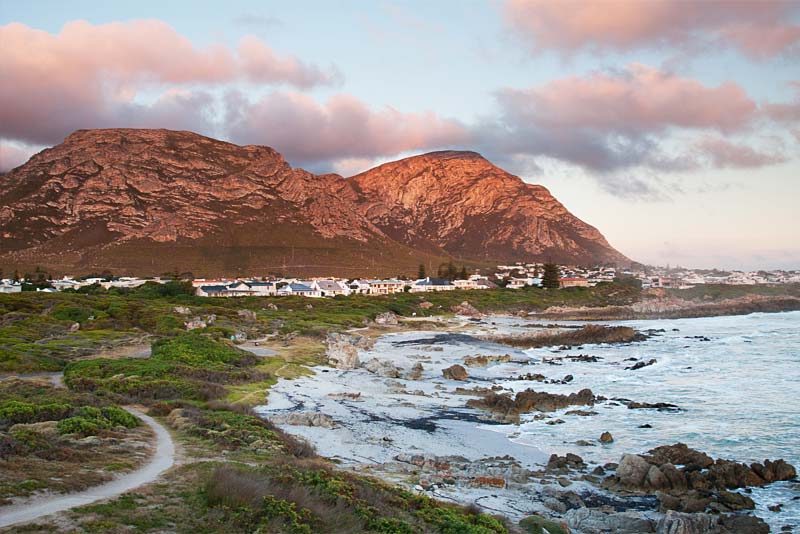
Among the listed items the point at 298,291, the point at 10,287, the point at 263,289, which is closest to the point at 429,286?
the point at 298,291

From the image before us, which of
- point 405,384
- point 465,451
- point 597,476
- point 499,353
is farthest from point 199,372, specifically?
point 499,353

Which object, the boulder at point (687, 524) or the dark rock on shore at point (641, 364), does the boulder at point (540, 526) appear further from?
the dark rock on shore at point (641, 364)

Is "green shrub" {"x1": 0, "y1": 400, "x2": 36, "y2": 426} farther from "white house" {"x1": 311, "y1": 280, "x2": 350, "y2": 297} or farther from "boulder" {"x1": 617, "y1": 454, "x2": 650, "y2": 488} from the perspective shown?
"white house" {"x1": 311, "y1": 280, "x2": 350, "y2": 297}

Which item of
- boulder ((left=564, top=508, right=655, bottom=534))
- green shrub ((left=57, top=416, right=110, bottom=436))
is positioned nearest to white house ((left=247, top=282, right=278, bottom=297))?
green shrub ((left=57, top=416, right=110, bottom=436))

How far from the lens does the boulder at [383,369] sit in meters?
39.6

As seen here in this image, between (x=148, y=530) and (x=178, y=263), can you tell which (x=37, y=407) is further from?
(x=178, y=263)

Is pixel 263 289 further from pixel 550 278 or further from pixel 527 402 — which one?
pixel 527 402

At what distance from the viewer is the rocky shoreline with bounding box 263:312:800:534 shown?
1545 cm

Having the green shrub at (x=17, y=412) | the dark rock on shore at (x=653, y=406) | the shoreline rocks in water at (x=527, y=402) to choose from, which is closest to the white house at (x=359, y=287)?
the shoreline rocks in water at (x=527, y=402)

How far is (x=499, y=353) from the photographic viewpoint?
54500 mm

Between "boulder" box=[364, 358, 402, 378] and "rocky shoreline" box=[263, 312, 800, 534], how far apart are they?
21.9 feet

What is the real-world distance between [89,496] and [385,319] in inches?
2962

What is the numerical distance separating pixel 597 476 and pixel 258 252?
167m

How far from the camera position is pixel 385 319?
85.8m
